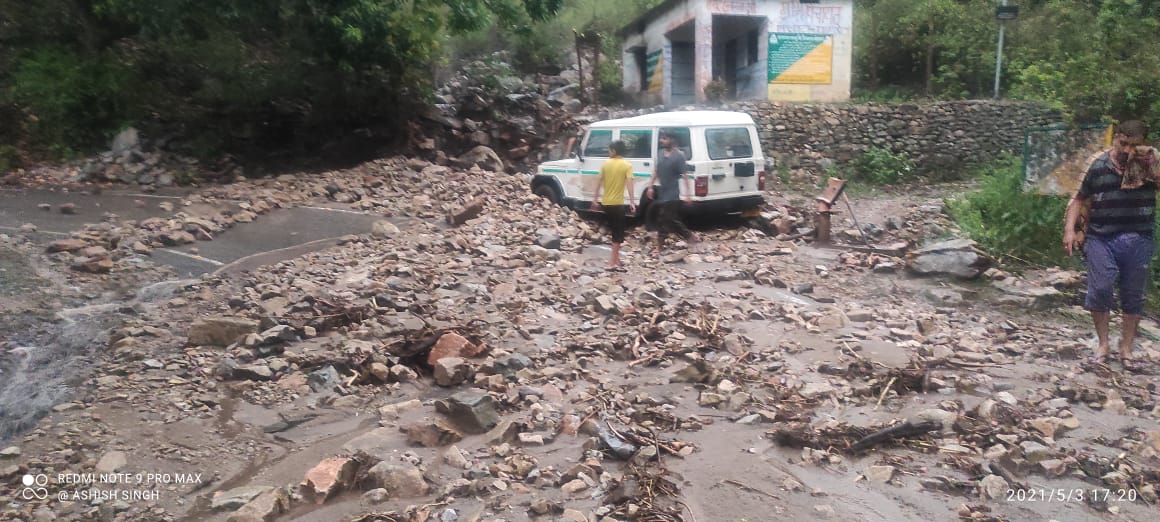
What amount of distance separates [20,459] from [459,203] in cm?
861

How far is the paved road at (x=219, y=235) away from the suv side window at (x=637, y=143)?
3.83 m

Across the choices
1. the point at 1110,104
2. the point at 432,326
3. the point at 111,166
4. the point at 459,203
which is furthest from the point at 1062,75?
the point at 111,166

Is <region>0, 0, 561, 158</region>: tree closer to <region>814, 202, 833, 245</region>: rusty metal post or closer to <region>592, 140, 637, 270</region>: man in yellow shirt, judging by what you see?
<region>592, 140, 637, 270</region>: man in yellow shirt

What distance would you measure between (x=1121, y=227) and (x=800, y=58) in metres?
14.2

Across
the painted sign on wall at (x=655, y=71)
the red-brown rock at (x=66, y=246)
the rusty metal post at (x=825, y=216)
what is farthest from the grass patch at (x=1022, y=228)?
the painted sign on wall at (x=655, y=71)

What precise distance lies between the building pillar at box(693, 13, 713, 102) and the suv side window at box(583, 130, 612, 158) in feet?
25.4

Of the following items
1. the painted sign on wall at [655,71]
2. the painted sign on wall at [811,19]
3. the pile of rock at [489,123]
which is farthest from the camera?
the painted sign on wall at [655,71]

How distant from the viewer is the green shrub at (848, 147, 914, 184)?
712 inches

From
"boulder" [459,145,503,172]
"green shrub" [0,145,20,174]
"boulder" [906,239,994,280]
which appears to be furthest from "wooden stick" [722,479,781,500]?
"green shrub" [0,145,20,174]

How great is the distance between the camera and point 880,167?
1816 cm

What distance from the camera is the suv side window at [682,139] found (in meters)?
10.7

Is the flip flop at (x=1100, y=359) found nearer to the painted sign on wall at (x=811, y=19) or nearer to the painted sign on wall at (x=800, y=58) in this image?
the painted sign on wall at (x=800, y=58)

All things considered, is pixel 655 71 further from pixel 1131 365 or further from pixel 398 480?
pixel 398 480
